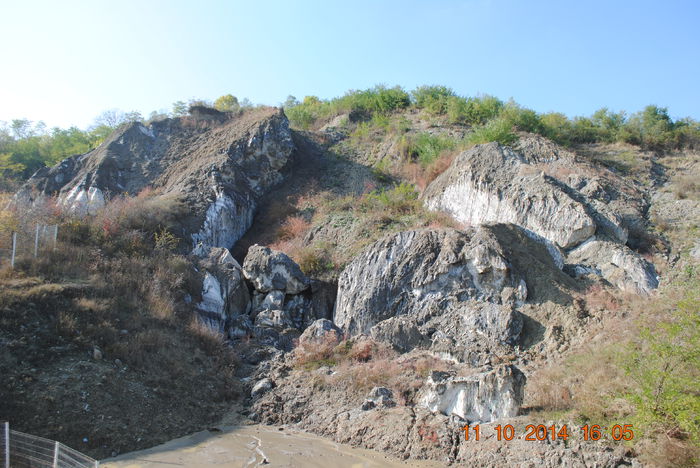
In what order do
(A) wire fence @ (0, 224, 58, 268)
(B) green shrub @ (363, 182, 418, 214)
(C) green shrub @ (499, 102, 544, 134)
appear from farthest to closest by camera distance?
(C) green shrub @ (499, 102, 544, 134) → (B) green shrub @ (363, 182, 418, 214) → (A) wire fence @ (0, 224, 58, 268)

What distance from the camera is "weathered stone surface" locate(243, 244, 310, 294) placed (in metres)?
14.9

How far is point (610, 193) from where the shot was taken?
17.2 meters

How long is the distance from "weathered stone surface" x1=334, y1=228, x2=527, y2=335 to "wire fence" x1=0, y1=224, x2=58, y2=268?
8167 mm

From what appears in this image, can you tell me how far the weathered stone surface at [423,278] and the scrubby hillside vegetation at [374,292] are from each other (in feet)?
0.20

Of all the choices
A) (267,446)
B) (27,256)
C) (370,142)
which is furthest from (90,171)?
(267,446)

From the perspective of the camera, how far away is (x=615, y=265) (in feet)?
44.5

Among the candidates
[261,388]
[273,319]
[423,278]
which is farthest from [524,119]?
[261,388]

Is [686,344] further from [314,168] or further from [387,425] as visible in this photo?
[314,168]

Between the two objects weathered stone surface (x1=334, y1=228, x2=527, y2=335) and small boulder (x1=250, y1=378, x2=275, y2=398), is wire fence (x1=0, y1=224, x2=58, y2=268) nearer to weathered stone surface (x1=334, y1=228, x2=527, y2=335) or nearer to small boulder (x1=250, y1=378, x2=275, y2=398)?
small boulder (x1=250, y1=378, x2=275, y2=398)

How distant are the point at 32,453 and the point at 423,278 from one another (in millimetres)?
9521

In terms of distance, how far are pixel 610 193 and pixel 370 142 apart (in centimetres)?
1270

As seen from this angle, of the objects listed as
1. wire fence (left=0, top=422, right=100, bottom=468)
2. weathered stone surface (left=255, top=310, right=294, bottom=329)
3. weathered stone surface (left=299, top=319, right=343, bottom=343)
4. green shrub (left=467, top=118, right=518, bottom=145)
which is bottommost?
wire fence (left=0, top=422, right=100, bottom=468)

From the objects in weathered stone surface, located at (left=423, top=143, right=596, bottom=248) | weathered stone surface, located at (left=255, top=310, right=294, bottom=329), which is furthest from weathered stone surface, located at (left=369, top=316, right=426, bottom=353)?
weathered stone surface, located at (left=423, top=143, right=596, bottom=248)

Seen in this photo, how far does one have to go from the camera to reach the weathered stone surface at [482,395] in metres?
8.84
